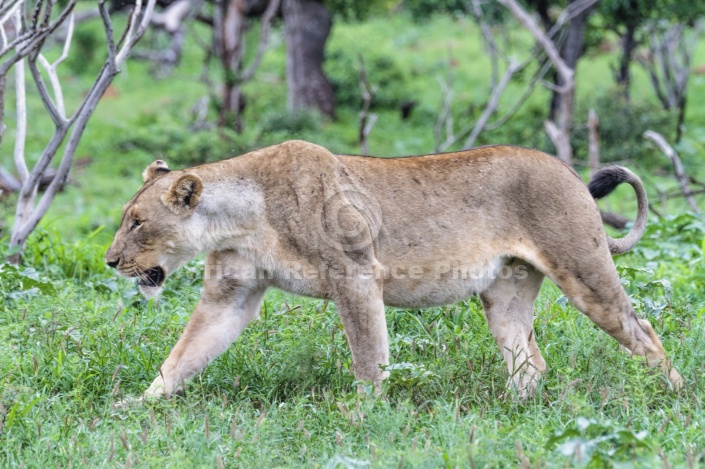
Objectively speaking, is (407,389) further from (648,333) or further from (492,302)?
(648,333)

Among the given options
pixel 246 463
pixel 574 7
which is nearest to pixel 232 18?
pixel 574 7

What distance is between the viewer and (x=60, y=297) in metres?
5.69

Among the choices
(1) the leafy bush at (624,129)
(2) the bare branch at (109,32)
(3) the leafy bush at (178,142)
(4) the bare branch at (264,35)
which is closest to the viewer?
(2) the bare branch at (109,32)

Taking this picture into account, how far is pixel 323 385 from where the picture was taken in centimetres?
470

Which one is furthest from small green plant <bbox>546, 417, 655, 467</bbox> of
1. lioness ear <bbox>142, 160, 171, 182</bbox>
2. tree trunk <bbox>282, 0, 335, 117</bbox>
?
tree trunk <bbox>282, 0, 335, 117</bbox>

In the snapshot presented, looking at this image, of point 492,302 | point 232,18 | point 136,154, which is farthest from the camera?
point 136,154

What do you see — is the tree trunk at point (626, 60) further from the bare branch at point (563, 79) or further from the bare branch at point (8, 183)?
the bare branch at point (8, 183)

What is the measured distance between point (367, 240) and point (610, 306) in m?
1.21

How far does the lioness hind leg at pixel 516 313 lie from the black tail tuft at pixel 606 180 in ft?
1.79

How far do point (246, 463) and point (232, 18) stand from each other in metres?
10.7

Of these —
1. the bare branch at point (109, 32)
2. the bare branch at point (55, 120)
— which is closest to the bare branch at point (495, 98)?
the bare branch at point (55, 120)

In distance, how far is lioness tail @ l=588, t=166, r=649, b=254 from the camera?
16.4ft

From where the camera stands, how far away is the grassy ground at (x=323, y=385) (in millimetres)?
3725

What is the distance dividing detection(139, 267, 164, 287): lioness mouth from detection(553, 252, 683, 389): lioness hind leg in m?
1.91
